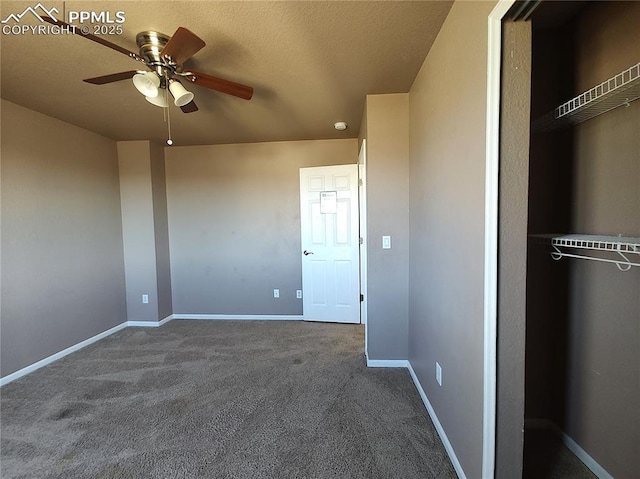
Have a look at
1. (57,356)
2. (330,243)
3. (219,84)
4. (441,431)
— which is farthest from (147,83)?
(57,356)

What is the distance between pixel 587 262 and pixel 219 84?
2353mm

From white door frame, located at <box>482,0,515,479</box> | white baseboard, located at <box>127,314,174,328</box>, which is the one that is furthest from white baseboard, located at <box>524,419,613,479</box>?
white baseboard, located at <box>127,314,174,328</box>

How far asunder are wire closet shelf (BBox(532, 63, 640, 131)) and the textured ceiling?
0.78 metres

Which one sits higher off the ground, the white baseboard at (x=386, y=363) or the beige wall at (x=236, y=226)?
the beige wall at (x=236, y=226)

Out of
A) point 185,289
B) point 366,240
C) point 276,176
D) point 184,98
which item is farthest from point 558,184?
point 185,289

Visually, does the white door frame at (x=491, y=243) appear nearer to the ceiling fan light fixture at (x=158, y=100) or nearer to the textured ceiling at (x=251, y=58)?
the textured ceiling at (x=251, y=58)

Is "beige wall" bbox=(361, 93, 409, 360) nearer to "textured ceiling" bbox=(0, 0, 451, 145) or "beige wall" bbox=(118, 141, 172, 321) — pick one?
"textured ceiling" bbox=(0, 0, 451, 145)

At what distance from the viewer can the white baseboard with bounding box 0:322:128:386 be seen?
2.32 m

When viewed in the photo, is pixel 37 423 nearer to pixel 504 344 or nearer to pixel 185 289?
pixel 185 289

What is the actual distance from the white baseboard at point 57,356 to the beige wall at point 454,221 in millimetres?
3476

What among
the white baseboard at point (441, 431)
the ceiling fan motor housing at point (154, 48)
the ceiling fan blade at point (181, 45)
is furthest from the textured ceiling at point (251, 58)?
the white baseboard at point (441, 431)

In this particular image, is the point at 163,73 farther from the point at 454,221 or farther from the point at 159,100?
the point at 454,221

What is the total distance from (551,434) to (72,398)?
3353 millimetres

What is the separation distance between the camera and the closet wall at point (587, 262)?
46.5 inches
